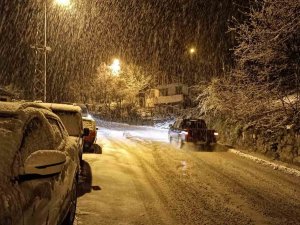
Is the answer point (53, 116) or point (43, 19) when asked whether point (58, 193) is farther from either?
point (43, 19)

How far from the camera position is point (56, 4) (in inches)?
915

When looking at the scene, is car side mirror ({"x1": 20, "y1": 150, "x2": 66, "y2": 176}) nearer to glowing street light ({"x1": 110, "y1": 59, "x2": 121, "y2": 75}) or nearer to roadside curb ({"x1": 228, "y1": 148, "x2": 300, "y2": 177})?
roadside curb ({"x1": 228, "y1": 148, "x2": 300, "y2": 177})

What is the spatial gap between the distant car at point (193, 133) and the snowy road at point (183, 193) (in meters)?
4.94

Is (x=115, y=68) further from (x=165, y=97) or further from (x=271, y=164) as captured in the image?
(x=271, y=164)

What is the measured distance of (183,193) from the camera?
9.92m

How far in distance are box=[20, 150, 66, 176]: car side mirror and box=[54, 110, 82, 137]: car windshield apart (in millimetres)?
6782

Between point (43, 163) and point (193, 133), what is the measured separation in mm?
17069

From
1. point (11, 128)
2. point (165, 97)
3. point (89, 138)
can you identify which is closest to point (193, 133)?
point (89, 138)

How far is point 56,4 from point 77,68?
4503cm

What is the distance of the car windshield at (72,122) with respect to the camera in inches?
433

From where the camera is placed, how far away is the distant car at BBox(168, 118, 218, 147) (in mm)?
20609

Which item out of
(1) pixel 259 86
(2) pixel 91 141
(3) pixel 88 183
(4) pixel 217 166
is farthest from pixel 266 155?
(3) pixel 88 183

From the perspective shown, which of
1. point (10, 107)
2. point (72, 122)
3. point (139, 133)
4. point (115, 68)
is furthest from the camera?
point (115, 68)

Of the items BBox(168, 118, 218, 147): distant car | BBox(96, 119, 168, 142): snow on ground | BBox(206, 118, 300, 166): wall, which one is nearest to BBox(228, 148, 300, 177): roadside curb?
BBox(206, 118, 300, 166): wall
